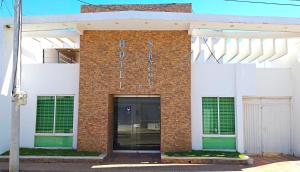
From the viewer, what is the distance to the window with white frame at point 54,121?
14.1m

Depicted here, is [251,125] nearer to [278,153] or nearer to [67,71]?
[278,153]

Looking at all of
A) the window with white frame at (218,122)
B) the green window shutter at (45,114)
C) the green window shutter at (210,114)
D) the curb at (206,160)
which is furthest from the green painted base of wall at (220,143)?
the green window shutter at (45,114)

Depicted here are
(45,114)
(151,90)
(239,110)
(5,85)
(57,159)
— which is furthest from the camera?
(45,114)

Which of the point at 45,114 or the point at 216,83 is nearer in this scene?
the point at 216,83

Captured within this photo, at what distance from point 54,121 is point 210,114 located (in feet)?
21.9

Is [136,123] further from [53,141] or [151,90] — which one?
[53,141]

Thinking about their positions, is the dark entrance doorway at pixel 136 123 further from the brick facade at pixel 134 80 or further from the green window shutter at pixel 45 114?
the green window shutter at pixel 45 114

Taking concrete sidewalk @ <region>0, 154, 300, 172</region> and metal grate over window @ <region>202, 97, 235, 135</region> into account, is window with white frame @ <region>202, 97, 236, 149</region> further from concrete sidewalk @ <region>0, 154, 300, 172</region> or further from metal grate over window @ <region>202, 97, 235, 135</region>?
concrete sidewalk @ <region>0, 154, 300, 172</region>

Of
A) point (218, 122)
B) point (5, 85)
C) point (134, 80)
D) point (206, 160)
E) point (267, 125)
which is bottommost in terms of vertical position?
point (206, 160)

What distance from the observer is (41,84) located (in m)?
14.3

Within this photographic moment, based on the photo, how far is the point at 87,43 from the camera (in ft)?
45.8

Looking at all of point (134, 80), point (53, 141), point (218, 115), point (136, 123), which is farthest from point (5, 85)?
point (218, 115)

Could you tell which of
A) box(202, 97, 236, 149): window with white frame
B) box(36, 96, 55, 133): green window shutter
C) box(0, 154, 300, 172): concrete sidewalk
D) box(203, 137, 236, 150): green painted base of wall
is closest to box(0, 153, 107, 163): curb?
box(0, 154, 300, 172): concrete sidewalk

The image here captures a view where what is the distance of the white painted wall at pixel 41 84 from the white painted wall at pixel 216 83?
16.6ft
